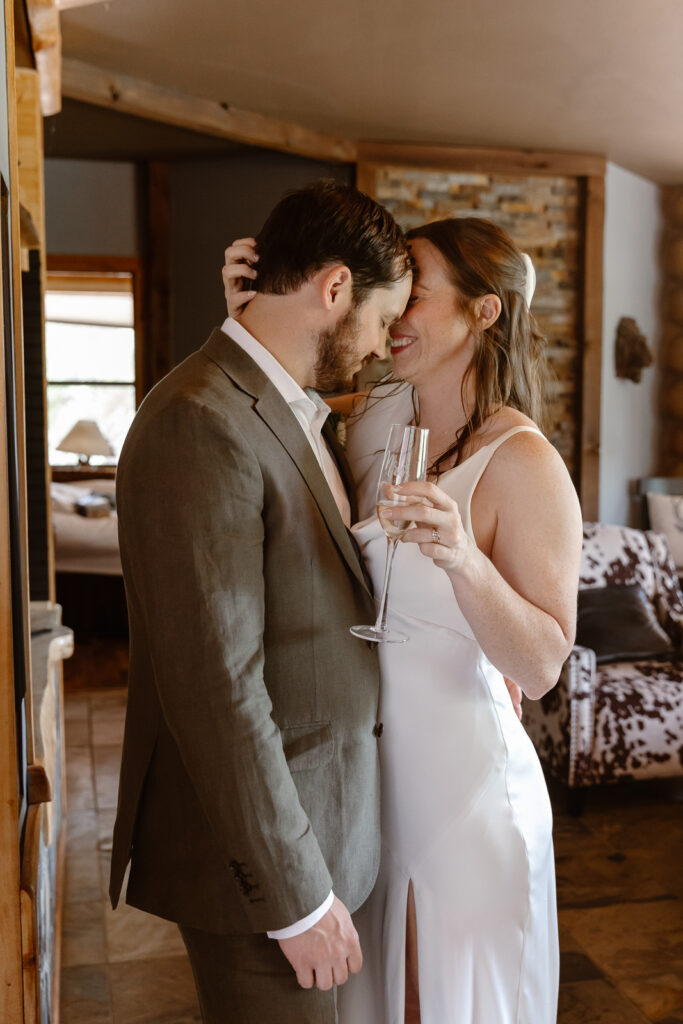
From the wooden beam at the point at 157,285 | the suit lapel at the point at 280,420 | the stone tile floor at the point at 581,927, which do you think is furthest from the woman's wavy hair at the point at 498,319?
the wooden beam at the point at 157,285

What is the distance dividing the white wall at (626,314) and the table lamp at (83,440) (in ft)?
13.5

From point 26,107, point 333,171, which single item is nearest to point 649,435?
point 333,171

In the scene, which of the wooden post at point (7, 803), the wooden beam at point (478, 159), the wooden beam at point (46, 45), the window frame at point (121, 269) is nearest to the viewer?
the wooden post at point (7, 803)

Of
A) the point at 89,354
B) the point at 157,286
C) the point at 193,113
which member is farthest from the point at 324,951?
the point at 89,354

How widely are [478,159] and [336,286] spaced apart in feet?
15.9


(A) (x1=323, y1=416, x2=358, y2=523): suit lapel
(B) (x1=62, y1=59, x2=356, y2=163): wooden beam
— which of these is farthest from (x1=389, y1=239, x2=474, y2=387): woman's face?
(B) (x1=62, y1=59, x2=356, y2=163): wooden beam

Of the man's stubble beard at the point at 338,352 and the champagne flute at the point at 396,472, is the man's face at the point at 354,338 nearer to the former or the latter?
the man's stubble beard at the point at 338,352

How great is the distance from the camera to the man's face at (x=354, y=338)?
1443 millimetres

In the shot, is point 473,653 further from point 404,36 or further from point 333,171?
point 333,171

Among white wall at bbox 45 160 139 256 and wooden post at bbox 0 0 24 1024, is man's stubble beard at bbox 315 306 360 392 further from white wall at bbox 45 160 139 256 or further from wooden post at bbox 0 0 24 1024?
white wall at bbox 45 160 139 256

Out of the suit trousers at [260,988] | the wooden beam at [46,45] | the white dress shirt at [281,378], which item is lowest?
the suit trousers at [260,988]

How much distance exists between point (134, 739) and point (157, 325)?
569 cm

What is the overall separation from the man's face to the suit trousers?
807 millimetres

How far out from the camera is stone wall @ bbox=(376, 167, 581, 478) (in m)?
5.71
